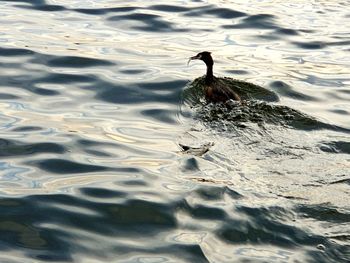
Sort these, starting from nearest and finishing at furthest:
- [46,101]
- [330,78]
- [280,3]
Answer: [46,101], [330,78], [280,3]

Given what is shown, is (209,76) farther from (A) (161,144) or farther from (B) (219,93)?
(A) (161,144)

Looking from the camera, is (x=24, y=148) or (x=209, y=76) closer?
(x=24, y=148)

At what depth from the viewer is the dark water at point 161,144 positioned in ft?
23.0

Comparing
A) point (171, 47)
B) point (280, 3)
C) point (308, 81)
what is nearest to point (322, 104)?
point (308, 81)

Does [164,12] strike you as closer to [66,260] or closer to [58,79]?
[58,79]

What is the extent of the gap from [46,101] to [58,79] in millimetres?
1149

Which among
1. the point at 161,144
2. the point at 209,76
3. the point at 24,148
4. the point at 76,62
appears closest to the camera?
the point at 24,148

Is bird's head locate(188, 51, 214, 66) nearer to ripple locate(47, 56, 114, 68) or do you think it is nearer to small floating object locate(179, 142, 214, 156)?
ripple locate(47, 56, 114, 68)

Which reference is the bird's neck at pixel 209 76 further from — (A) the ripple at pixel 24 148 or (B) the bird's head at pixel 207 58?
(A) the ripple at pixel 24 148

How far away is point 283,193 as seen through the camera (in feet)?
25.7

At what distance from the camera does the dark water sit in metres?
7.00

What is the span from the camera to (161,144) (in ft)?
30.9

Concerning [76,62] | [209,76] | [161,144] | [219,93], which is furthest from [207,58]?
[161,144]

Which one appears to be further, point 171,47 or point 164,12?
point 164,12
